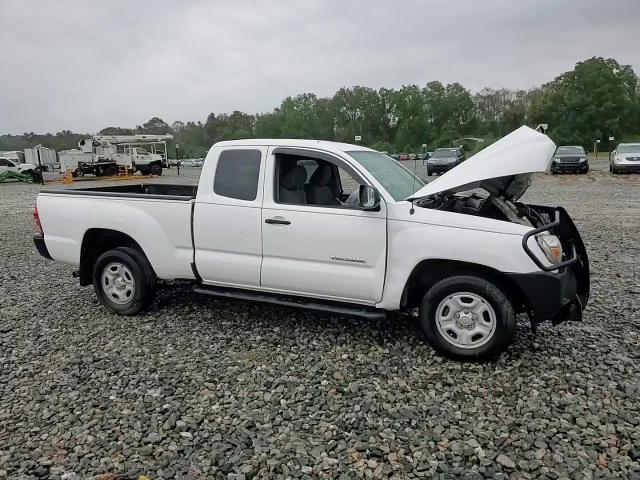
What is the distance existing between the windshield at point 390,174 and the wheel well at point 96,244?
2.53m

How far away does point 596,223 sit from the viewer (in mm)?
10805

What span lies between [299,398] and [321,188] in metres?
2.12

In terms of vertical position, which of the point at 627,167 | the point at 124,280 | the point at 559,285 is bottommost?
the point at 124,280

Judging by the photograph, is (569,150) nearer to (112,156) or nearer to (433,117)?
(112,156)

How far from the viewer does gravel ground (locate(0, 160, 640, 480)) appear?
113 inches

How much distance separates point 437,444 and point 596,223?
956 cm

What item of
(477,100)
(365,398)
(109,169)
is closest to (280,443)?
(365,398)

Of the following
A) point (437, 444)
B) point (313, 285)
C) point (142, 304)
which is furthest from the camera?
point (142, 304)

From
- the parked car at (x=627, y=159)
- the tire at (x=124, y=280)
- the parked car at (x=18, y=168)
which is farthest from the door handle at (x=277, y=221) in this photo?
the parked car at (x=18, y=168)

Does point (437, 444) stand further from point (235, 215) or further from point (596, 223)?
point (596, 223)

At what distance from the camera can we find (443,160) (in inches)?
1092

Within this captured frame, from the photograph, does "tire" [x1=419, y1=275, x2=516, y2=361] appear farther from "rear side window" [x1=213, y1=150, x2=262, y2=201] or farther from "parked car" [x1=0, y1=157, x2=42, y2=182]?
"parked car" [x1=0, y1=157, x2=42, y2=182]

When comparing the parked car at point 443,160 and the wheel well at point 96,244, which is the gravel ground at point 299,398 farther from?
the parked car at point 443,160

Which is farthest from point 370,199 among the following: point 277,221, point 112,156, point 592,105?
point 592,105
